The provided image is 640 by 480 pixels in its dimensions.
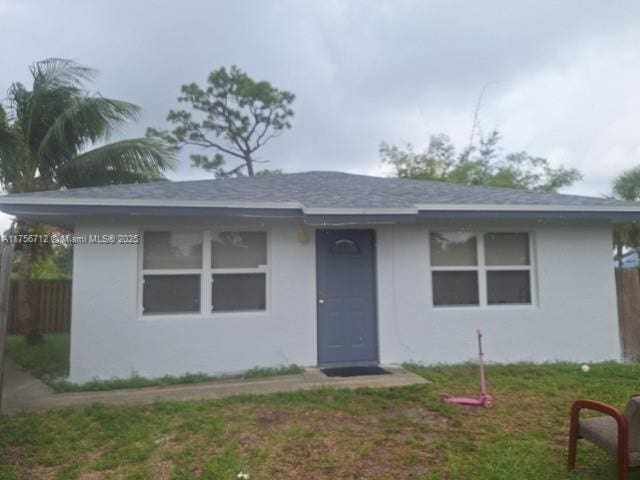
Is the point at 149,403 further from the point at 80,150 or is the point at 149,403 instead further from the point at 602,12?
the point at 602,12

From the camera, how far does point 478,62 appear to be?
15406 mm

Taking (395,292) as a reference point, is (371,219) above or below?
above

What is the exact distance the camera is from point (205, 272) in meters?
6.53

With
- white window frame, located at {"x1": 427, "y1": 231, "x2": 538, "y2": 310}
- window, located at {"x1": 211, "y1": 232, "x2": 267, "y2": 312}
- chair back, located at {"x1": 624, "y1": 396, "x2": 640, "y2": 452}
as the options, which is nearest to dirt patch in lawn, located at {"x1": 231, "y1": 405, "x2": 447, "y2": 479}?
chair back, located at {"x1": 624, "y1": 396, "x2": 640, "y2": 452}

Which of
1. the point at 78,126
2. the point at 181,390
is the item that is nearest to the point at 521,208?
the point at 181,390

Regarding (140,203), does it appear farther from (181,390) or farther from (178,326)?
(181,390)

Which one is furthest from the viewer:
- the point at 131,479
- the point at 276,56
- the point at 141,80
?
the point at 276,56

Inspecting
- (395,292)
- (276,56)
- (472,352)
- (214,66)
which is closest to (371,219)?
(395,292)

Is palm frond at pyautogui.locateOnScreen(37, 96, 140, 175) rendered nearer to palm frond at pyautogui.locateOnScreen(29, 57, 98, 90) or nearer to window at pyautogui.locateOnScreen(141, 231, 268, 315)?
palm frond at pyautogui.locateOnScreen(29, 57, 98, 90)

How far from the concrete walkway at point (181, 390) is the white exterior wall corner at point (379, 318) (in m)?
0.50

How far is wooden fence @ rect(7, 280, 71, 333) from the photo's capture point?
39.0 feet

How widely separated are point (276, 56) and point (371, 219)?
13888 millimetres

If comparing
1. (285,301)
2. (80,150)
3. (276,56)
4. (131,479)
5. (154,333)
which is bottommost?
(131,479)

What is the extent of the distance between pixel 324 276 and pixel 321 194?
1.55 meters
